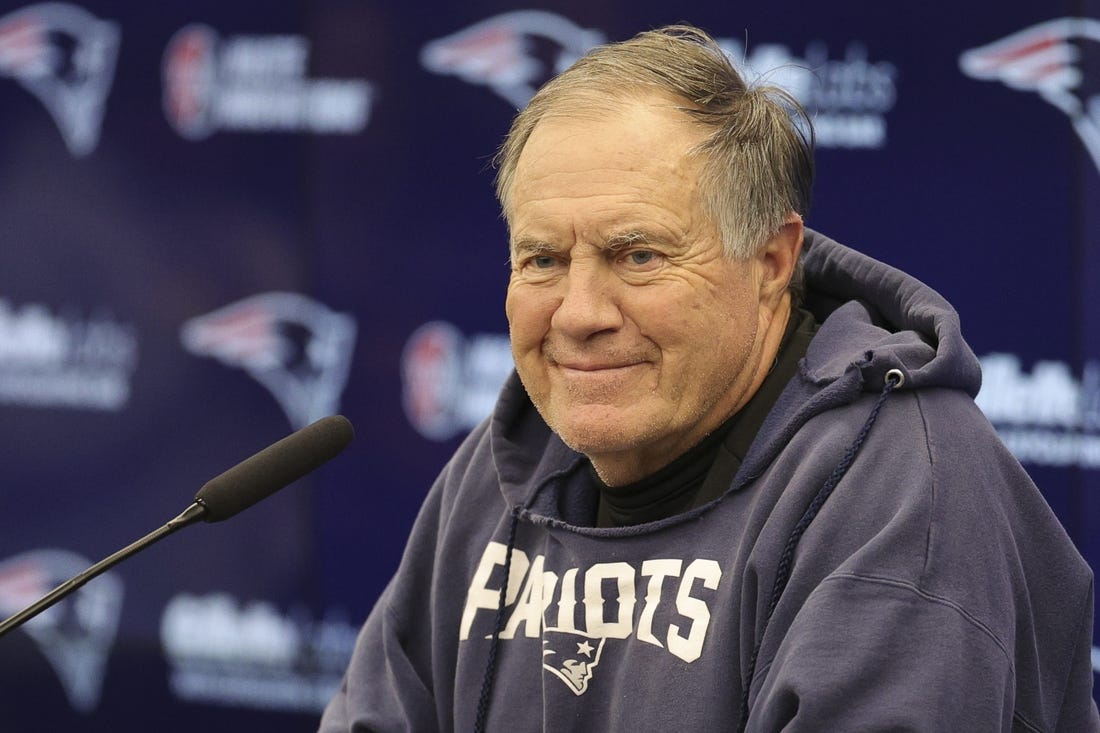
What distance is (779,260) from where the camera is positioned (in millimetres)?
1791

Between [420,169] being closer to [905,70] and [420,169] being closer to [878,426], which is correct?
[905,70]

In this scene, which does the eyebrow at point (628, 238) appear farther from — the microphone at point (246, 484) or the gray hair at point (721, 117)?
the microphone at point (246, 484)

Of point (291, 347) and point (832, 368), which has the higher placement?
point (832, 368)

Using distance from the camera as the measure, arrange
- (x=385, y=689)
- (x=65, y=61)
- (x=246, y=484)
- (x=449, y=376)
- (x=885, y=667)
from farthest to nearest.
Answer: (x=65, y=61), (x=449, y=376), (x=385, y=689), (x=246, y=484), (x=885, y=667)

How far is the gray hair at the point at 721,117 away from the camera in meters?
1.69

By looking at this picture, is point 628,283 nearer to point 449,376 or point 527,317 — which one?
point 527,317

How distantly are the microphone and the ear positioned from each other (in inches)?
21.1

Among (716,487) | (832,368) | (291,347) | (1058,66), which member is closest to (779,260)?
(832,368)

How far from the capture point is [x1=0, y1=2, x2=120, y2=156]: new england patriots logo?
12.5 ft

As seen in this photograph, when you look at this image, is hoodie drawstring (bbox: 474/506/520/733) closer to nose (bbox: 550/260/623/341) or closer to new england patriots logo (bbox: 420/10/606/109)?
nose (bbox: 550/260/623/341)

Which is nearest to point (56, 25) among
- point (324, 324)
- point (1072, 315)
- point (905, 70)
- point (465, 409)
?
point (324, 324)

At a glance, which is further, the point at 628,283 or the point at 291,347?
the point at 291,347

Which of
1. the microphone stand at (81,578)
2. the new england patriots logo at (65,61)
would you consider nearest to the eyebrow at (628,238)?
the microphone stand at (81,578)

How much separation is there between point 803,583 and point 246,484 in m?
0.61
